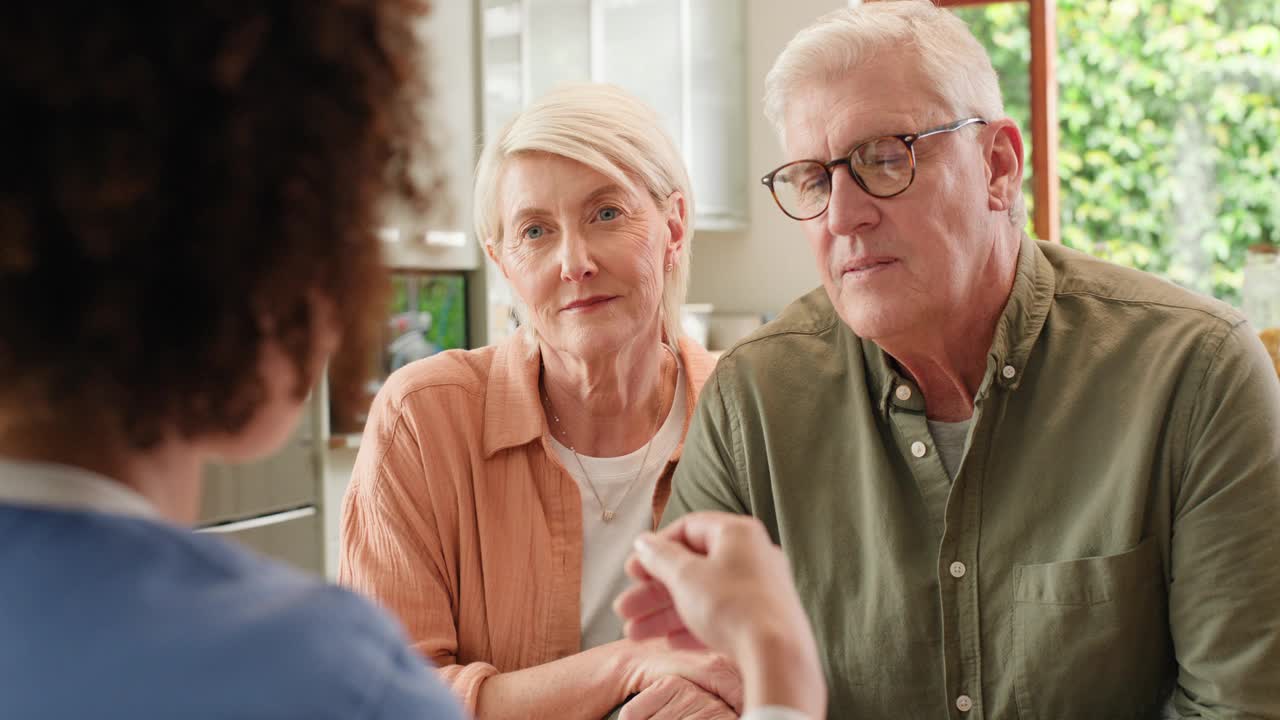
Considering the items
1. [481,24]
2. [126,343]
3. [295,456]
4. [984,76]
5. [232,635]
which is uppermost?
[481,24]

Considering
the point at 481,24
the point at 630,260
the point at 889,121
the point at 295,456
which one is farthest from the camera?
the point at 481,24

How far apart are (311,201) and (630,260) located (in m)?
1.19

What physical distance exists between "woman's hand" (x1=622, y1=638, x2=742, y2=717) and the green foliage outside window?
12.4 feet

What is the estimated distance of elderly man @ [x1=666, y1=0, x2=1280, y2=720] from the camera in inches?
49.2

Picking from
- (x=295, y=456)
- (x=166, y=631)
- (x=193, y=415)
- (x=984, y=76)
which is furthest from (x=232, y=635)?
(x=295, y=456)

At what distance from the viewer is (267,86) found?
1.80 feet

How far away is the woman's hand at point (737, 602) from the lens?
701 mm

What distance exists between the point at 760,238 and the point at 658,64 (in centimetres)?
84

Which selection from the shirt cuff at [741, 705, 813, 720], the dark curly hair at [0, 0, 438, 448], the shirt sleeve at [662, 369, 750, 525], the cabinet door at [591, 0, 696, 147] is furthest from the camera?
the cabinet door at [591, 0, 696, 147]

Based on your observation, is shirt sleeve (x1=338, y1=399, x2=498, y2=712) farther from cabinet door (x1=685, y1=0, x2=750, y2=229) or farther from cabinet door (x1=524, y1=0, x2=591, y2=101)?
cabinet door (x1=685, y1=0, x2=750, y2=229)

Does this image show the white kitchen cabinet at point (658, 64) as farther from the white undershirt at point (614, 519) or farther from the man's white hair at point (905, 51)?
the man's white hair at point (905, 51)

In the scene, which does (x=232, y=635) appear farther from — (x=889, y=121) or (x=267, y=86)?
(x=889, y=121)

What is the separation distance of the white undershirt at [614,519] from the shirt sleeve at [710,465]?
0.53 feet

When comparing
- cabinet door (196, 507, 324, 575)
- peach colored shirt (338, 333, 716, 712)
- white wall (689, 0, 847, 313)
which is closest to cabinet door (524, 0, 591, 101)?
white wall (689, 0, 847, 313)
